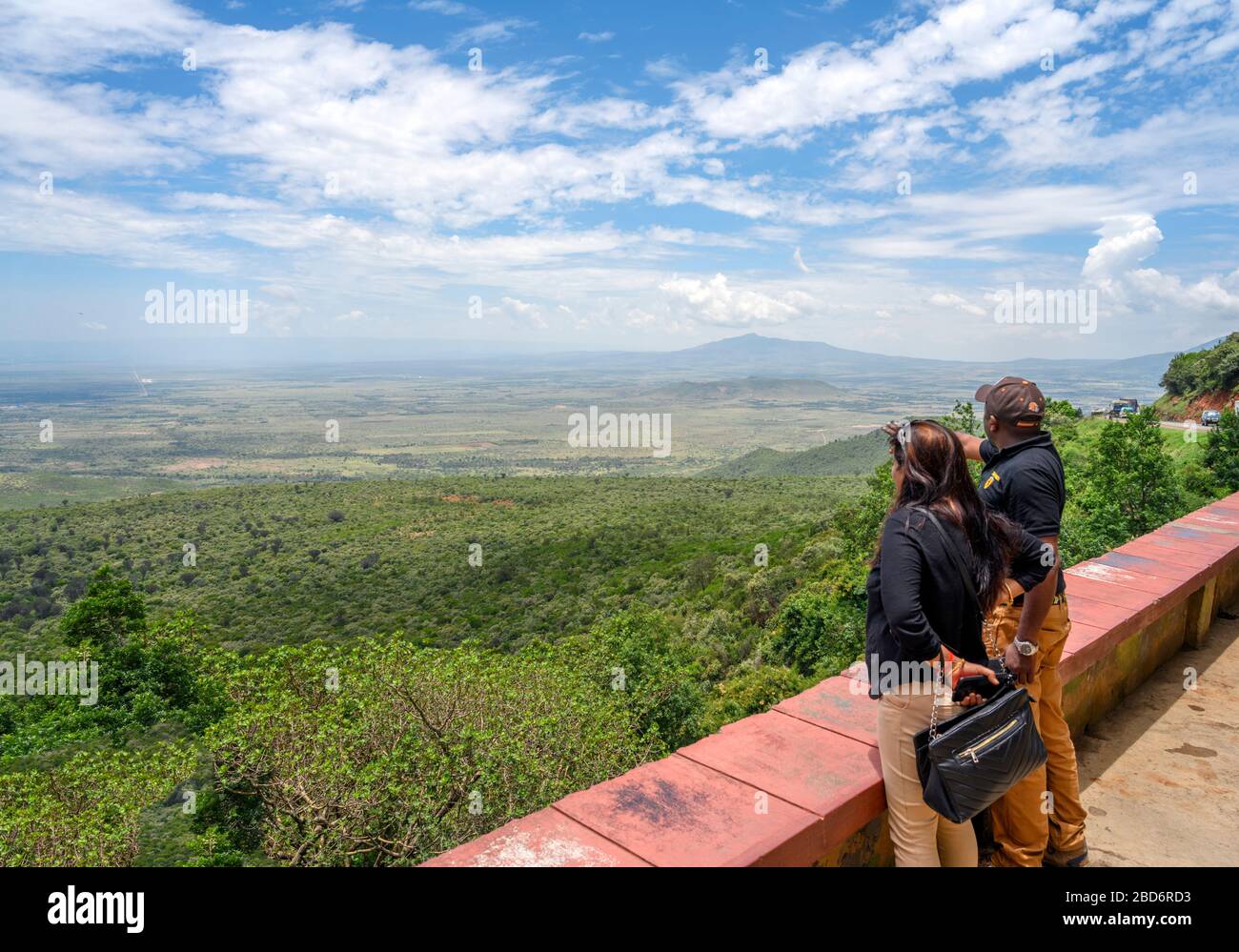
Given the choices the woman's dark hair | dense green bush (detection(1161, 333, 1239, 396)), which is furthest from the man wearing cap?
dense green bush (detection(1161, 333, 1239, 396))

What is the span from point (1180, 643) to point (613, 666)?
1310 centimetres

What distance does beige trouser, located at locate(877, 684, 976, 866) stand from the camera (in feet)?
6.26

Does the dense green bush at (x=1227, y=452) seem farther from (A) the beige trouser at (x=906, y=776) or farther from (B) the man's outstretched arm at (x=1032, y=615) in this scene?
(A) the beige trouser at (x=906, y=776)

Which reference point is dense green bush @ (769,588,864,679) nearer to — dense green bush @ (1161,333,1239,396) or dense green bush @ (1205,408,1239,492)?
dense green bush @ (1205,408,1239,492)

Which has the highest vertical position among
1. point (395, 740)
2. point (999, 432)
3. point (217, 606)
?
point (999, 432)

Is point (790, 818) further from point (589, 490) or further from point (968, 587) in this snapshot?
point (589, 490)

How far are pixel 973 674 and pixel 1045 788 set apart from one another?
0.62 metres

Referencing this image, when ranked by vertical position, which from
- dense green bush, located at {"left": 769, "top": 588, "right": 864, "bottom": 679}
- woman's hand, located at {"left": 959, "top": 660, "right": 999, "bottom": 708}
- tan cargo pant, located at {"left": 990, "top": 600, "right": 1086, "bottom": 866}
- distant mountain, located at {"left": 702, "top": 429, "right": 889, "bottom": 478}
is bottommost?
dense green bush, located at {"left": 769, "top": 588, "right": 864, "bottom": 679}

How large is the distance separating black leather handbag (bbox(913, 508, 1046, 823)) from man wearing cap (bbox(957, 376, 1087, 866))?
0.93 ft

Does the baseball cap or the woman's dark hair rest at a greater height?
the baseball cap

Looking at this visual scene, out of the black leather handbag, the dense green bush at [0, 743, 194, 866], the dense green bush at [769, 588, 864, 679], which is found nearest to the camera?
the black leather handbag

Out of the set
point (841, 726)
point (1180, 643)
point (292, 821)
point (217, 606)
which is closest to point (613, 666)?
point (292, 821)

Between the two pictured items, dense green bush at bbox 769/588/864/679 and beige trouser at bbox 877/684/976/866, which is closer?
beige trouser at bbox 877/684/976/866
